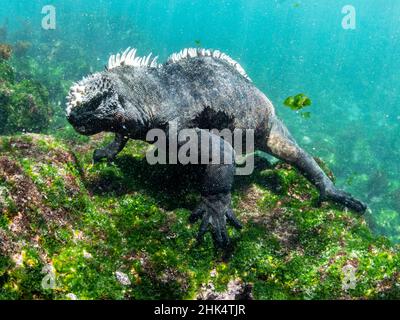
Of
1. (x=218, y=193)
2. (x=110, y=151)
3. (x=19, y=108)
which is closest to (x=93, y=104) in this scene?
(x=110, y=151)

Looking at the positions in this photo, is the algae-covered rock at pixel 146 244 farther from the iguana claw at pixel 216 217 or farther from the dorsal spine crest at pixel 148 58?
the dorsal spine crest at pixel 148 58

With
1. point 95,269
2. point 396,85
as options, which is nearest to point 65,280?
point 95,269

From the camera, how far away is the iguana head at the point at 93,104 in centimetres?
355

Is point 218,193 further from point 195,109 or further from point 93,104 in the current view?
point 93,104

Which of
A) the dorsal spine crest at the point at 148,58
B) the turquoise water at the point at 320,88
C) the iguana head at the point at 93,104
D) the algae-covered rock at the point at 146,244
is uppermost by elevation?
the turquoise water at the point at 320,88

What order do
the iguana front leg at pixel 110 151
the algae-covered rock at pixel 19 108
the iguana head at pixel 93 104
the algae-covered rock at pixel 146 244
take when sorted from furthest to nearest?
the algae-covered rock at pixel 19 108
the iguana front leg at pixel 110 151
the iguana head at pixel 93 104
the algae-covered rock at pixel 146 244

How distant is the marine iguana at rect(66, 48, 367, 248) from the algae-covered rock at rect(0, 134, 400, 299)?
0.37 meters

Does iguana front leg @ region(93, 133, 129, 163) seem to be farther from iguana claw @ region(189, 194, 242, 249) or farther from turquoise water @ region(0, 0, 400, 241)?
turquoise water @ region(0, 0, 400, 241)

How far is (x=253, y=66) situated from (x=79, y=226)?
119ft

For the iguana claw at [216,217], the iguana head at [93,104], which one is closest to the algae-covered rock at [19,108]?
the iguana head at [93,104]

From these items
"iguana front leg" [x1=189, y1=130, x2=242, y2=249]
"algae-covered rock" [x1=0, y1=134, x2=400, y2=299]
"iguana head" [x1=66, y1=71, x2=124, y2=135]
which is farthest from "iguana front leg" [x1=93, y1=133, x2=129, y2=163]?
"iguana front leg" [x1=189, y1=130, x2=242, y2=249]

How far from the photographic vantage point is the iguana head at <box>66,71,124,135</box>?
3555 millimetres

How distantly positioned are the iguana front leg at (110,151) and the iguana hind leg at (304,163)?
2.44 metres
